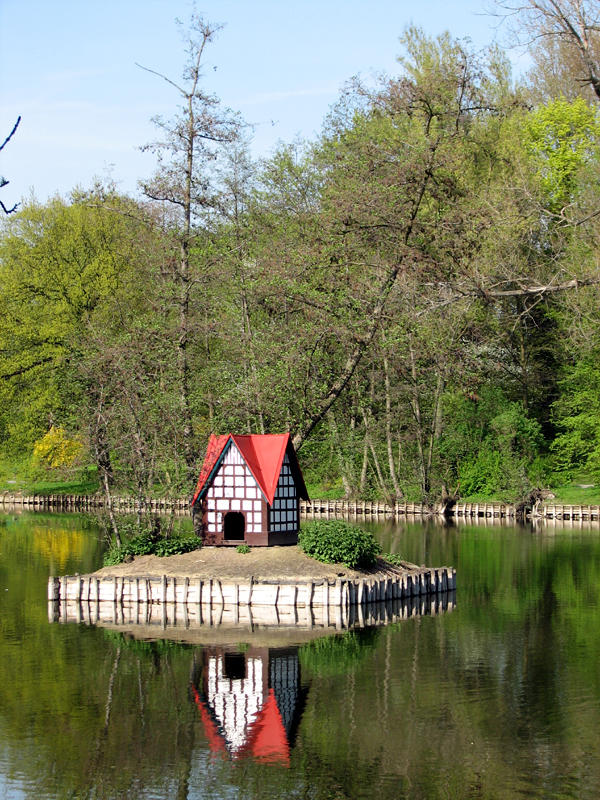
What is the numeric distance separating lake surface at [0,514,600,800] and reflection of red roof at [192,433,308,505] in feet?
25.8

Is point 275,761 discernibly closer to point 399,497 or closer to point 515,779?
point 515,779

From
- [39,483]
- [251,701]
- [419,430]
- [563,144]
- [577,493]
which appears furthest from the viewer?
[39,483]

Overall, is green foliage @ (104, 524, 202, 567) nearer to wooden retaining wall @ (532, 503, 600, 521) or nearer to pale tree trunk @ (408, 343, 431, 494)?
wooden retaining wall @ (532, 503, 600, 521)

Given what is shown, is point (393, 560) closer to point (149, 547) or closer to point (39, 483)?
point (149, 547)

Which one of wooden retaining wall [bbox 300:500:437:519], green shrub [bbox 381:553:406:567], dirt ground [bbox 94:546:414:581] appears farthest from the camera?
wooden retaining wall [bbox 300:500:437:519]

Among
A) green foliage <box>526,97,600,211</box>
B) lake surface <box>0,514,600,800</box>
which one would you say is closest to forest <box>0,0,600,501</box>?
green foliage <box>526,97,600,211</box>

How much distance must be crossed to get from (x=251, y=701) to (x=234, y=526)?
54.4 feet

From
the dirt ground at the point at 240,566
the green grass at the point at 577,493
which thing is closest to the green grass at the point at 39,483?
the green grass at the point at 577,493

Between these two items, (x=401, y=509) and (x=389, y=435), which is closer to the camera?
(x=401, y=509)

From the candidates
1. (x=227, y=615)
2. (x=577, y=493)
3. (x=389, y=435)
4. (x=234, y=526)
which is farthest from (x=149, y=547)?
(x=577, y=493)

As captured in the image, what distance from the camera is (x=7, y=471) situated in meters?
90.2

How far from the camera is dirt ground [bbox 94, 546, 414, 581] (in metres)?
38.8

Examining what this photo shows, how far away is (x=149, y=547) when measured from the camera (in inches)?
1635

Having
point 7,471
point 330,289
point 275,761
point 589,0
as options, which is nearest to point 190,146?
point 330,289
